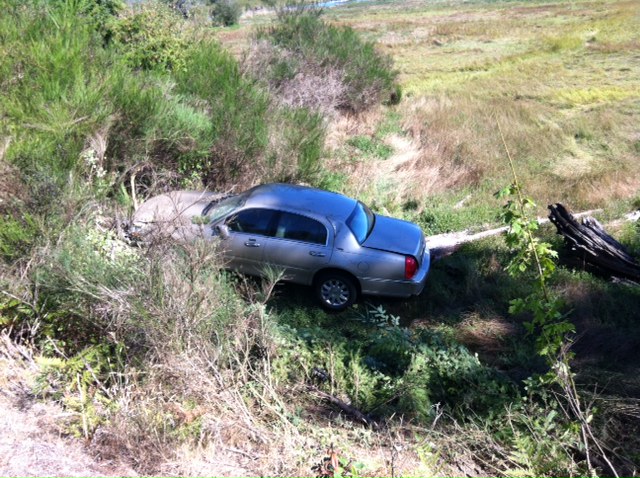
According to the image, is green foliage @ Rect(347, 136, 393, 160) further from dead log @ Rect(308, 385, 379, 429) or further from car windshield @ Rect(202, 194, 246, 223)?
dead log @ Rect(308, 385, 379, 429)

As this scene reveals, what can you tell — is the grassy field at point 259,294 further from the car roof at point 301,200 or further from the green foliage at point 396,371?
the car roof at point 301,200

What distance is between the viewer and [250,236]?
854 centimetres

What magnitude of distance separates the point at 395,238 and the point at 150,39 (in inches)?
322

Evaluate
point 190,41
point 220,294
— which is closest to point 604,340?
point 220,294

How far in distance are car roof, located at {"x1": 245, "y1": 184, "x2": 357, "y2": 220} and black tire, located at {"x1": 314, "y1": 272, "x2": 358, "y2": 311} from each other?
0.85 meters

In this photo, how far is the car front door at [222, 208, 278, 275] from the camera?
8.50 metres

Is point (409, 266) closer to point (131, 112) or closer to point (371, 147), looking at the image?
point (131, 112)

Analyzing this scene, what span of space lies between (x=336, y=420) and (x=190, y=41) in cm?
1202

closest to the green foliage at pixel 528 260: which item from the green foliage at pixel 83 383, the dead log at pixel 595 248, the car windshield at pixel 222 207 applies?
the green foliage at pixel 83 383

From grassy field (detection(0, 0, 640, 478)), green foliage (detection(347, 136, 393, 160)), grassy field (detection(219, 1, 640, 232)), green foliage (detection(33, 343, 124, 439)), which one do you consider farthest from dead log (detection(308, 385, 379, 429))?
green foliage (detection(347, 136, 393, 160))

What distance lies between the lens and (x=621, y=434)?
527 cm

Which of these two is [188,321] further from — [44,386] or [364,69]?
[364,69]

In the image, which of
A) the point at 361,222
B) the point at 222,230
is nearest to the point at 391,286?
the point at 361,222

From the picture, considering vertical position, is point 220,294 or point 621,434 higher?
point 220,294
